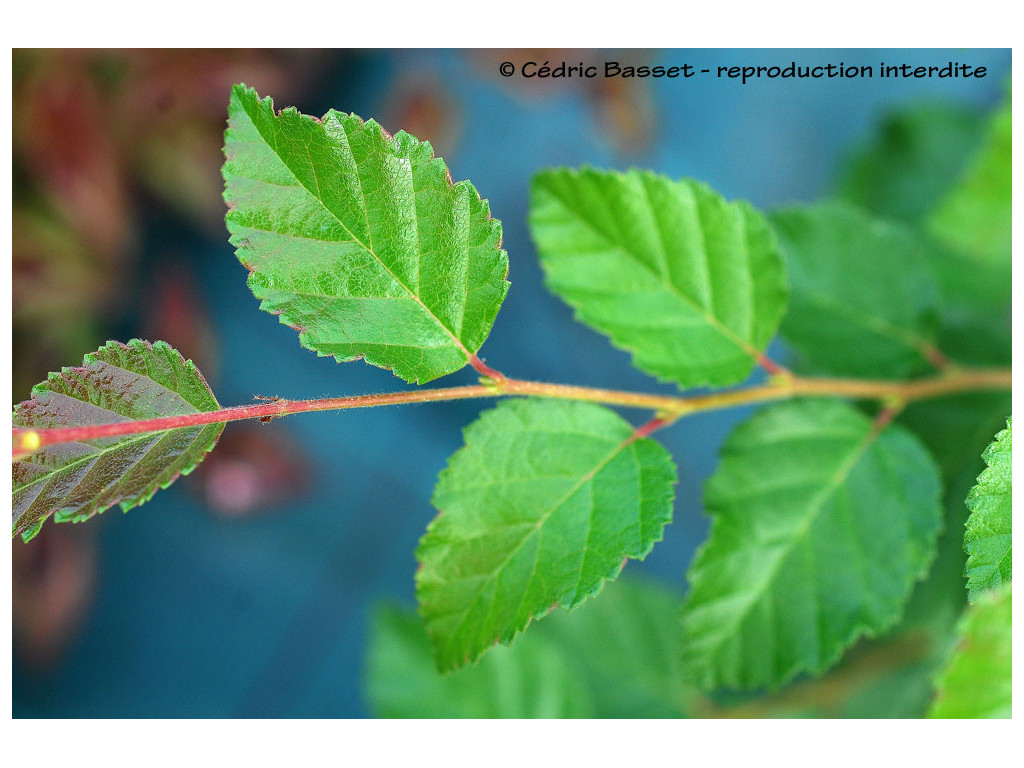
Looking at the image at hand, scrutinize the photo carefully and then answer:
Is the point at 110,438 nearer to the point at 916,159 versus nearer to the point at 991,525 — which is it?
the point at 991,525

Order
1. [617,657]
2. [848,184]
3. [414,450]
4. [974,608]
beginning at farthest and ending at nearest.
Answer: [414,450], [848,184], [617,657], [974,608]

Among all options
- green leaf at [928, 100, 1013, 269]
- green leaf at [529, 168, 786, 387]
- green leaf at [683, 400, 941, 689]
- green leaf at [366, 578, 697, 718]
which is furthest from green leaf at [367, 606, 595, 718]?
green leaf at [928, 100, 1013, 269]

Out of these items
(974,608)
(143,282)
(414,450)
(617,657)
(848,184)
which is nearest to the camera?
(974,608)

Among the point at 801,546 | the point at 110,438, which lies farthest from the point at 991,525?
the point at 110,438

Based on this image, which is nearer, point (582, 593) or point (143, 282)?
point (582, 593)

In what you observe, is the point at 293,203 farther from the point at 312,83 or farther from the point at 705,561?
the point at 312,83

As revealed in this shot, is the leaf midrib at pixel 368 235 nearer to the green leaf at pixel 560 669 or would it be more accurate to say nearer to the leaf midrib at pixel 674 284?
the leaf midrib at pixel 674 284

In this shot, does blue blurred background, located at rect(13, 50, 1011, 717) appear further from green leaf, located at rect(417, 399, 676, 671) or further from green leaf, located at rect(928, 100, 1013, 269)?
green leaf, located at rect(417, 399, 676, 671)

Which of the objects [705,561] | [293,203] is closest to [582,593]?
[705,561]
